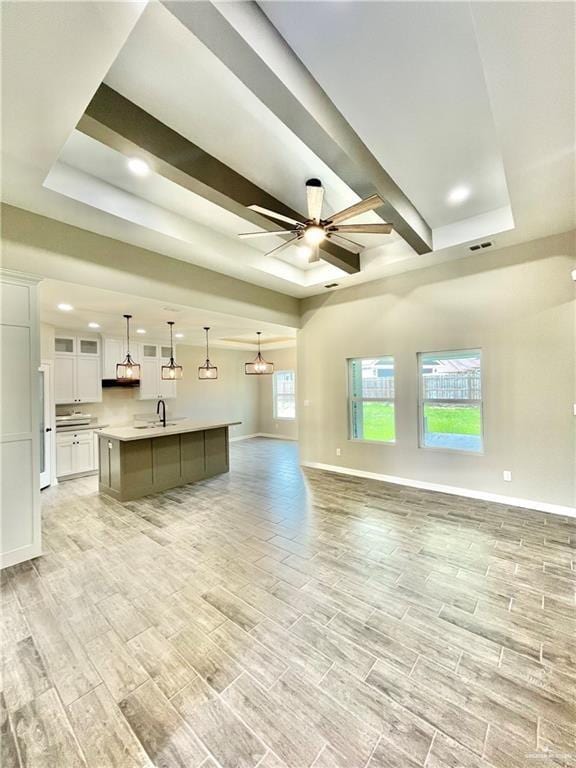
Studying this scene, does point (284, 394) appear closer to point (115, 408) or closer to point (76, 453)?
point (115, 408)

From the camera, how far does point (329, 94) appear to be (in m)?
2.11

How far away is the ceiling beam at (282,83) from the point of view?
1.56m

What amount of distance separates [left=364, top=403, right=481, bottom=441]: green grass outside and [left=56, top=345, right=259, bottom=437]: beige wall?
3.73 m

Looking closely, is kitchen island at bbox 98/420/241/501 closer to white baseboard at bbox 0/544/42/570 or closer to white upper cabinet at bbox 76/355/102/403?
white baseboard at bbox 0/544/42/570

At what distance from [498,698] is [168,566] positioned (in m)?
2.50

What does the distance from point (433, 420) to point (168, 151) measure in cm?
463

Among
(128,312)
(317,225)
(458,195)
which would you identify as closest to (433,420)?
(458,195)

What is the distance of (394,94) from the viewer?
2160mm

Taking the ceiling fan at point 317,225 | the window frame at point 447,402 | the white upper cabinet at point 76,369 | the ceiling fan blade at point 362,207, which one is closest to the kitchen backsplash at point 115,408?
the white upper cabinet at point 76,369

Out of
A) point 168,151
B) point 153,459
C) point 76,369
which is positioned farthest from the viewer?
point 76,369

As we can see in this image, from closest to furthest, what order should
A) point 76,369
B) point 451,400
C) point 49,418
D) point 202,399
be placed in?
point 451,400 → point 49,418 → point 76,369 → point 202,399

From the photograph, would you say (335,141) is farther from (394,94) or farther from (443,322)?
(443,322)

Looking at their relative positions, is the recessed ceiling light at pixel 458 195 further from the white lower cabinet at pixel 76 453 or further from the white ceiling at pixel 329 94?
the white lower cabinet at pixel 76 453

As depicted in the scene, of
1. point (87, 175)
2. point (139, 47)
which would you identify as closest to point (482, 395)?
point (139, 47)
